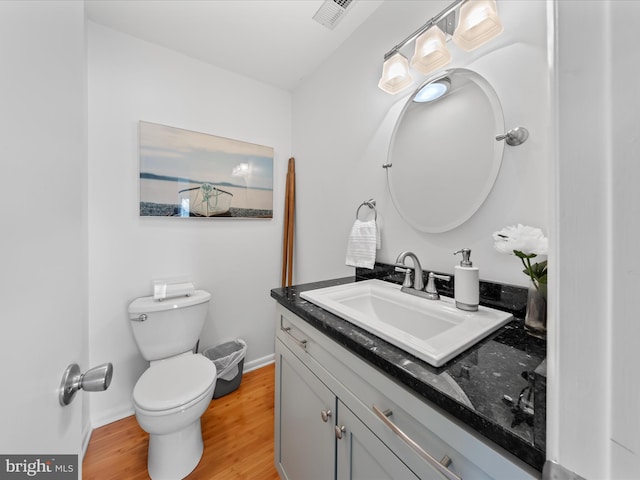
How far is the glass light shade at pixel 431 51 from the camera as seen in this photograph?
3.28 ft

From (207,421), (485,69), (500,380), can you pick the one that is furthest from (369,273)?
(207,421)

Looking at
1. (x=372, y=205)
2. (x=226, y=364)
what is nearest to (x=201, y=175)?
(x=372, y=205)

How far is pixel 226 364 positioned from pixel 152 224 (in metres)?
1.10

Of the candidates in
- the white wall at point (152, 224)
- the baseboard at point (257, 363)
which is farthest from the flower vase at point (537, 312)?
the baseboard at point (257, 363)

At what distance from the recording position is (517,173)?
0.86 meters

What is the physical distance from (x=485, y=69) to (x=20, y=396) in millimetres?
1498

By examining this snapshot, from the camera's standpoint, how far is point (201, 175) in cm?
176

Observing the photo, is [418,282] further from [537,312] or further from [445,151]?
[445,151]

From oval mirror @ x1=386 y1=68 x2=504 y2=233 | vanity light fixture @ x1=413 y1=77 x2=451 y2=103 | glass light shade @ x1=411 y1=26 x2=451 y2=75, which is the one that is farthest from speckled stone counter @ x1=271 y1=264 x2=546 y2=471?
glass light shade @ x1=411 y1=26 x2=451 y2=75

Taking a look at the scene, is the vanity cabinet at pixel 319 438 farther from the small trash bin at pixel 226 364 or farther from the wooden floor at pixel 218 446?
the small trash bin at pixel 226 364

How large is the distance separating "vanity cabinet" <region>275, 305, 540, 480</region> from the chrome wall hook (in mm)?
907

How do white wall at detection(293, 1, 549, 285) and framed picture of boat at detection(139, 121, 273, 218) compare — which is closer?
white wall at detection(293, 1, 549, 285)

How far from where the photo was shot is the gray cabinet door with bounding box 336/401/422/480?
1.90 feet

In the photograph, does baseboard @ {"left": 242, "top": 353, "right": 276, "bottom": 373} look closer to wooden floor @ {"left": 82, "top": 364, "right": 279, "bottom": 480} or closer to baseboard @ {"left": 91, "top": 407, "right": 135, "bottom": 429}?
wooden floor @ {"left": 82, "top": 364, "right": 279, "bottom": 480}
